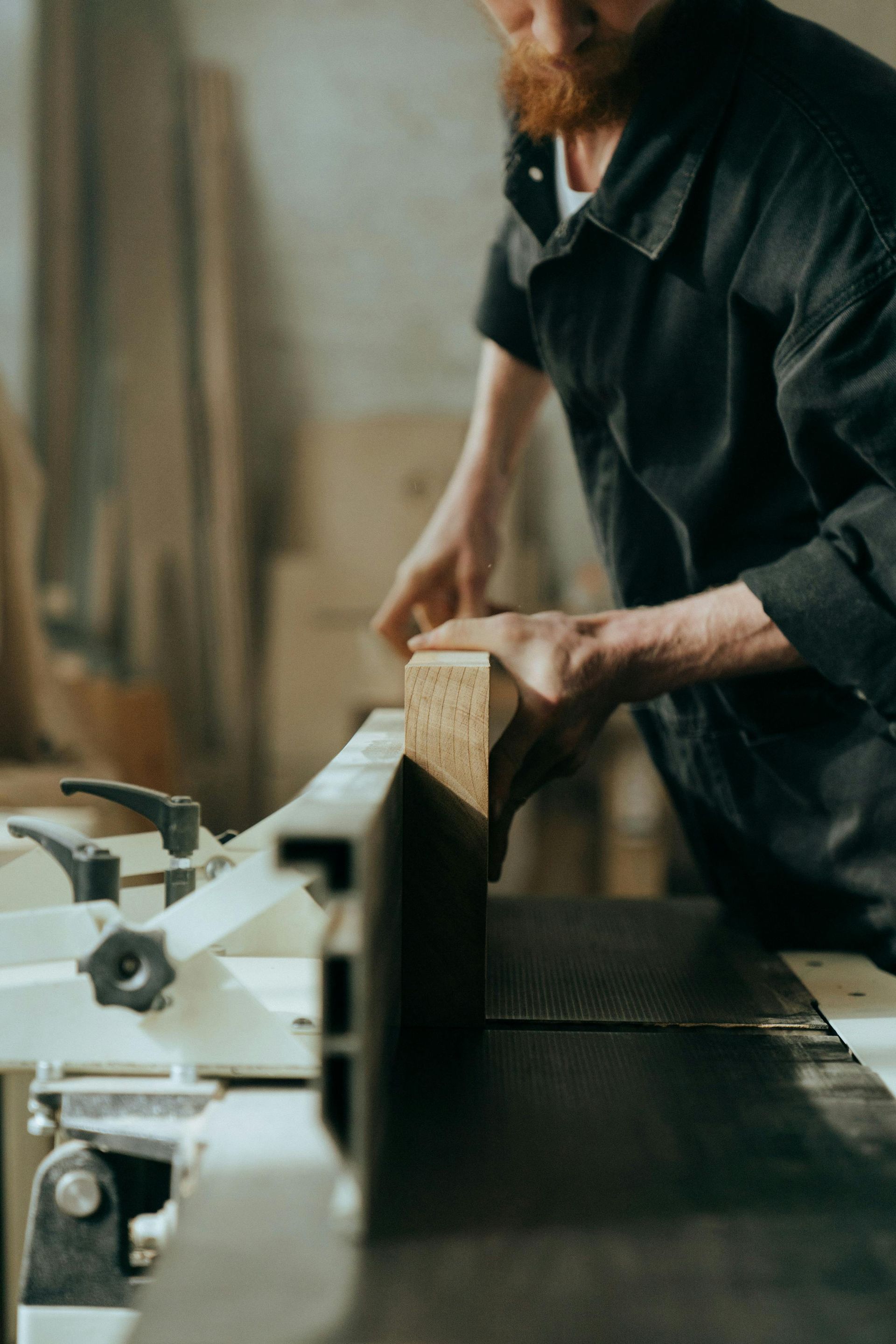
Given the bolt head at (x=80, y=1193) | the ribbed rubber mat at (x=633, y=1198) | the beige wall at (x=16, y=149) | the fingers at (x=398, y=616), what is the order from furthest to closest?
the beige wall at (x=16, y=149), the fingers at (x=398, y=616), the bolt head at (x=80, y=1193), the ribbed rubber mat at (x=633, y=1198)

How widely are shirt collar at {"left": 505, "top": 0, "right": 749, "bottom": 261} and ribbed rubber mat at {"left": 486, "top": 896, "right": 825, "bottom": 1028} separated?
1.95 feet

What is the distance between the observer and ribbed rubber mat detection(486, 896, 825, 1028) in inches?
32.3

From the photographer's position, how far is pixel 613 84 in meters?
0.99

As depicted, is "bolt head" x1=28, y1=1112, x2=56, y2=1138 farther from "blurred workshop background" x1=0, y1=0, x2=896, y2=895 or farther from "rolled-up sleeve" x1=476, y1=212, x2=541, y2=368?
"blurred workshop background" x1=0, y1=0, x2=896, y2=895

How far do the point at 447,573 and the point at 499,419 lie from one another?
0.73 ft

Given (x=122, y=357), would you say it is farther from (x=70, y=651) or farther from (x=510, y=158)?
(x=510, y=158)

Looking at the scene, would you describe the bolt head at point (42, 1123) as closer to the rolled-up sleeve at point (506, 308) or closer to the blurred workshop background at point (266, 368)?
the rolled-up sleeve at point (506, 308)

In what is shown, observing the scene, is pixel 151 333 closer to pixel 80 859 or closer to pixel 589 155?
pixel 589 155

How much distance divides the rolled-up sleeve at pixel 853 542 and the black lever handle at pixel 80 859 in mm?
518

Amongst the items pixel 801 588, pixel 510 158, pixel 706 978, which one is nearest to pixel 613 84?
pixel 510 158

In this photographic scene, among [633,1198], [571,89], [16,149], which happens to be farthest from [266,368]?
[633,1198]

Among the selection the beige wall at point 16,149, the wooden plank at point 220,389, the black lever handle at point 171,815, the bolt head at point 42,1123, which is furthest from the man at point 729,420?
the wooden plank at point 220,389

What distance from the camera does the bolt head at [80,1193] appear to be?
2.12 feet

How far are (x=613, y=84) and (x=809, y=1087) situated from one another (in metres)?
0.81
